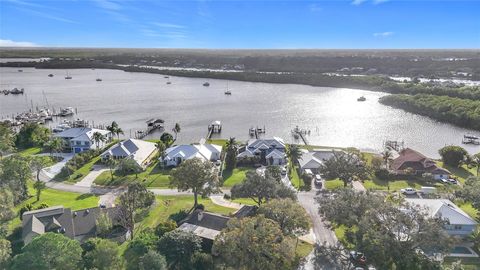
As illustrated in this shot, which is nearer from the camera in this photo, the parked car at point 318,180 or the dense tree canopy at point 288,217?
the dense tree canopy at point 288,217

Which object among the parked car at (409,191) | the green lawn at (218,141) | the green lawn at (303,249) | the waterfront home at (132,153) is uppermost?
the waterfront home at (132,153)

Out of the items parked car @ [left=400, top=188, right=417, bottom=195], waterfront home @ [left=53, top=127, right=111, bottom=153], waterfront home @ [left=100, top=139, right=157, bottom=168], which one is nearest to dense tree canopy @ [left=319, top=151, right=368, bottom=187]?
parked car @ [left=400, top=188, right=417, bottom=195]

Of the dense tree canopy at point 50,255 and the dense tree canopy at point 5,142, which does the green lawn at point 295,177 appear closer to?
the dense tree canopy at point 50,255

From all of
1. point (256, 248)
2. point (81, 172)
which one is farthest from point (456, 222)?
point (81, 172)

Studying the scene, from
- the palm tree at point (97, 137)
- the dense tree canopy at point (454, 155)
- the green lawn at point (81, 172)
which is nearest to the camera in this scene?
the green lawn at point (81, 172)

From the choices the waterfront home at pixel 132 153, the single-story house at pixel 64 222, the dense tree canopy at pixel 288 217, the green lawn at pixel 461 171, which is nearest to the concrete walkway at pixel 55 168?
the waterfront home at pixel 132 153

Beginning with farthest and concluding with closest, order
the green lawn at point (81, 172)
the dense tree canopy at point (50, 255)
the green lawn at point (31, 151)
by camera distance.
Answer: the green lawn at point (31, 151) < the green lawn at point (81, 172) < the dense tree canopy at point (50, 255)

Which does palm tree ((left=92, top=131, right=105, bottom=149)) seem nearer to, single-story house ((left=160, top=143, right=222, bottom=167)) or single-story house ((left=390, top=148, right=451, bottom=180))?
single-story house ((left=160, top=143, right=222, bottom=167))

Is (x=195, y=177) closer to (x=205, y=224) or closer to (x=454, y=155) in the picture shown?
(x=205, y=224)
